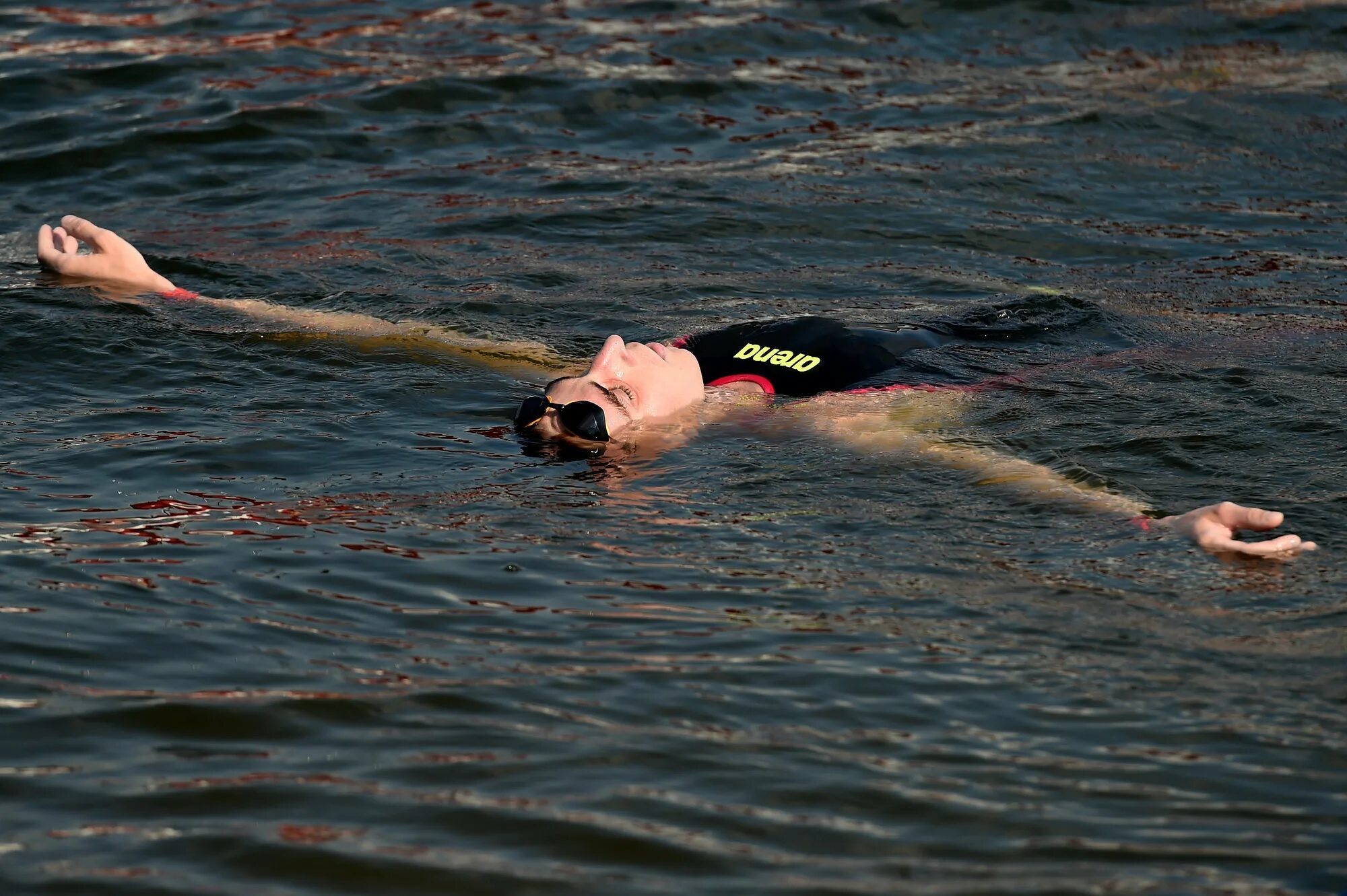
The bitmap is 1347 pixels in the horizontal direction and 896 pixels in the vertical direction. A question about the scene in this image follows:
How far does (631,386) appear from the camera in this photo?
6.37m

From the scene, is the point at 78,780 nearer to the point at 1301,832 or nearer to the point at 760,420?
the point at 1301,832

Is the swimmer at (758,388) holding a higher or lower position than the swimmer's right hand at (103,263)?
lower

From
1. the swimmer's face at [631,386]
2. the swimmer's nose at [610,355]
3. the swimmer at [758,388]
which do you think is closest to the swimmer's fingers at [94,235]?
the swimmer at [758,388]

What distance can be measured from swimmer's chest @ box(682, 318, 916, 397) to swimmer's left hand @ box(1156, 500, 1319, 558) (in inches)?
81.8

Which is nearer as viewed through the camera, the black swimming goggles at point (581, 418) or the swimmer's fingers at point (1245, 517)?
the swimmer's fingers at point (1245, 517)

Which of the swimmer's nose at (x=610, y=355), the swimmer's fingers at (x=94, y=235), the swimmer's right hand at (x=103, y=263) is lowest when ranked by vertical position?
the swimmer's nose at (x=610, y=355)

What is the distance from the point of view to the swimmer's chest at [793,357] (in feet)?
22.0

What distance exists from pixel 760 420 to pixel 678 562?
4.97 feet

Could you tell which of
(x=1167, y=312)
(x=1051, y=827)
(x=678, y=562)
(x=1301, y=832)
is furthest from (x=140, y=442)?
(x=1167, y=312)

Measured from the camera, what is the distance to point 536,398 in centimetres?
634

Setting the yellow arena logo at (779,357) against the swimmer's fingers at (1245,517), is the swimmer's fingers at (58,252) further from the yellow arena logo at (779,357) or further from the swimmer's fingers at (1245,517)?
the swimmer's fingers at (1245,517)

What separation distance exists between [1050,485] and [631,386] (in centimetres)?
181

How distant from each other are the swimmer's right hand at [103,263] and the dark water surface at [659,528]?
256 mm

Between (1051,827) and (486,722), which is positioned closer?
(1051,827)
